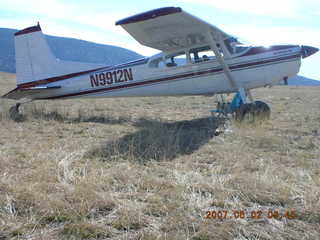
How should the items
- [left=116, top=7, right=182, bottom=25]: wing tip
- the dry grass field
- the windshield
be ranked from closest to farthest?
the dry grass field → [left=116, top=7, right=182, bottom=25]: wing tip → the windshield

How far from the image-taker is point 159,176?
10.7 ft

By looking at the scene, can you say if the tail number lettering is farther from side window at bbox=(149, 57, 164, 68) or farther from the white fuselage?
side window at bbox=(149, 57, 164, 68)

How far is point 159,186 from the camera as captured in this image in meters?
2.87

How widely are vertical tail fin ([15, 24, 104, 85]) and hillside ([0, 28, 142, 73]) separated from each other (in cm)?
13154

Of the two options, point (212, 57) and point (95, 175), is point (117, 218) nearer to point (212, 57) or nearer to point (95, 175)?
point (95, 175)

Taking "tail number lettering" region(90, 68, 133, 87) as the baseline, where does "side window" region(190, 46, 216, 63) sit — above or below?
above

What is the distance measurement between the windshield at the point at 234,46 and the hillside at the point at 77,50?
133362 millimetres

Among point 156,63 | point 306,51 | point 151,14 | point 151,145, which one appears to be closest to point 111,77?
point 156,63

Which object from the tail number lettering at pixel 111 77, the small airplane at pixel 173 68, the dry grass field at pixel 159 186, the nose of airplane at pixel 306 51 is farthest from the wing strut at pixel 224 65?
the tail number lettering at pixel 111 77

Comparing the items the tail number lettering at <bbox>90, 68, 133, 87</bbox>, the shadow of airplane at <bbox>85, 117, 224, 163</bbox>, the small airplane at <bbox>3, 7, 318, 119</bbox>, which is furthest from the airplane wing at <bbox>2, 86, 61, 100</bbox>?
the shadow of airplane at <bbox>85, 117, 224, 163</bbox>

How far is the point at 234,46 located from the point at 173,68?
158 centimetres

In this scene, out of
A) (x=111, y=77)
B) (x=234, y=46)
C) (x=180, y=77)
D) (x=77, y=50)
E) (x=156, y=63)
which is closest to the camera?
(x=234, y=46)

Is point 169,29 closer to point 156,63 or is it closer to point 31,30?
point 156,63

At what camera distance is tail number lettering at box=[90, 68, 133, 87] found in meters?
8.20
